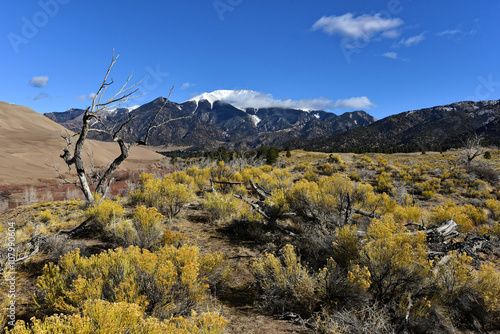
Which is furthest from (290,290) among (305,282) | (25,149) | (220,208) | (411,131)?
(411,131)

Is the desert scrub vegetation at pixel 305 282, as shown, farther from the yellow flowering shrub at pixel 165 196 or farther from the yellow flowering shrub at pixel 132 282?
the yellow flowering shrub at pixel 165 196

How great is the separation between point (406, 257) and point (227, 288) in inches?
106

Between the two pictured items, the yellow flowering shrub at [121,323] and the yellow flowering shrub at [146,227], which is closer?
the yellow flowering shrub at [121,323]

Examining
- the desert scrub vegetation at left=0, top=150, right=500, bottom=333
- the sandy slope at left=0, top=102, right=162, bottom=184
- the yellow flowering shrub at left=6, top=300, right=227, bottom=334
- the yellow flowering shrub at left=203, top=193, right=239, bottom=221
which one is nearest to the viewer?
the yellow flowering shrub at left=6, top=300, right=227, bottom=334

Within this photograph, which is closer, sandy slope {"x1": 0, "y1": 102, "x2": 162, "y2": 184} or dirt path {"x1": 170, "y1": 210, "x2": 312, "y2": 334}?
dirt path {"x1": 170, "y1": 210, "x2": 312, "y2": 334}

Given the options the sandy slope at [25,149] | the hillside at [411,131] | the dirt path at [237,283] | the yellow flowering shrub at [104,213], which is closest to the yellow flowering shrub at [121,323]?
the dirt path at [237,283]

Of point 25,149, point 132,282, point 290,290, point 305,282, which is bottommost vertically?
point 290,290

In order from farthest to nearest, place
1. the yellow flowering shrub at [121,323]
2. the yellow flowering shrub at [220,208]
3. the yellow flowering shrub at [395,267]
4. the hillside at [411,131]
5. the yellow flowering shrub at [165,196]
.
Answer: the hillside at [411,131], the yellow flowering shrub at [220,208], the yellow flowering shrub at [165,196], the yellow flowering shrub at [395,267], the yellow flowering shrub at [121,323]

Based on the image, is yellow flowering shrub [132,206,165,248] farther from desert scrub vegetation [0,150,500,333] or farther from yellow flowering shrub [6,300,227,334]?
yellow flowering shrub [6,300,227,334]

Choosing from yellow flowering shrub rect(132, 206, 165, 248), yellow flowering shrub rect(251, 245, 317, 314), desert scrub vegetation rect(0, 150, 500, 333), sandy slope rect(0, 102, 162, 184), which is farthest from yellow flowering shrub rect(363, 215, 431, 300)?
sandy slope rect(0, 102, 162, 184)

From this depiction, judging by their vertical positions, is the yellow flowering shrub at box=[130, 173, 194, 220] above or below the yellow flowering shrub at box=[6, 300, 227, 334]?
above

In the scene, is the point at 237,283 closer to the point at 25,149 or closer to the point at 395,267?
the point at 395,267

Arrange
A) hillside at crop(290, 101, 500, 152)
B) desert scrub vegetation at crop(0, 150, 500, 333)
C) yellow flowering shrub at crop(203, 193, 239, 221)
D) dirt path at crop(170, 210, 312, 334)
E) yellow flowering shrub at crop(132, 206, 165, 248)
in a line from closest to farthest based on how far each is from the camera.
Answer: desert scrub vegetation at crop(0, 150, 500, 333) < dirt path at crop(170, 210, 312, 334) < yellow flowering shrub at crop(132, 206, 165, 248) < yellow flowering shrub at crop(203, 193, 239, 221) < hillside at crop(290, 101, 500, 152)

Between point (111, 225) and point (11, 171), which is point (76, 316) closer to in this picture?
point (111, 225)
